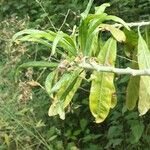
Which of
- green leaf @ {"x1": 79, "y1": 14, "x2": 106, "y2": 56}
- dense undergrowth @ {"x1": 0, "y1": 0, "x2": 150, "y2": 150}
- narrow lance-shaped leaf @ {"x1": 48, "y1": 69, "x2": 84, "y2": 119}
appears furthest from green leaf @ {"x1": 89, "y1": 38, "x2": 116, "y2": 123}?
dense undergrowth @ {"x1": 0, "y1": 0, "x2": 150, "y2": 150}

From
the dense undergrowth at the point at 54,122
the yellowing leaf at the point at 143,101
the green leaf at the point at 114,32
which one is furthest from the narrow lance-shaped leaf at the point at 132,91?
the dense undergrowth at the point at 54,122

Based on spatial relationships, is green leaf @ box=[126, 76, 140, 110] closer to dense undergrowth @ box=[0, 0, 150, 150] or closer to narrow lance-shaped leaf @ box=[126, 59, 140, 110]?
narrow lance-shaped leaf @ box=[126, 59, 140, 110]

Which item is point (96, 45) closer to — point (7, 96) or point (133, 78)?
point (133, 78)

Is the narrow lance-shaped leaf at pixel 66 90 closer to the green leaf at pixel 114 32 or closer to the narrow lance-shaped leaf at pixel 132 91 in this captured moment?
the green leaf at pixel 114 32

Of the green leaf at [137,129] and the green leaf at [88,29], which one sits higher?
the green leaf at [88,29]

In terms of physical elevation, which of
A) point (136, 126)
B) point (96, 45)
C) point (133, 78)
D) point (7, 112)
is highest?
point (96, 45)

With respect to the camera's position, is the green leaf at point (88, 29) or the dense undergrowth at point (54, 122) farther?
the dense undergrowth at point (54, 122)

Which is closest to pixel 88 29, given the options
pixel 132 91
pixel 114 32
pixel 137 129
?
pixel 114 32

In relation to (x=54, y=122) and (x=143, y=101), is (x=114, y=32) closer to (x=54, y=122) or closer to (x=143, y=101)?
(x=143, y=101)

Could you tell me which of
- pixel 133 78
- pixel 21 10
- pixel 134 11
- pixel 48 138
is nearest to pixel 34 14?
pixel 21 10

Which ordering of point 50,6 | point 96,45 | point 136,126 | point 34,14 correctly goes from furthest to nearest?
point 34,14
point 50,6
point 136,126
point 96,45

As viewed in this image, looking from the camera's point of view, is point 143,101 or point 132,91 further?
point 132,91
